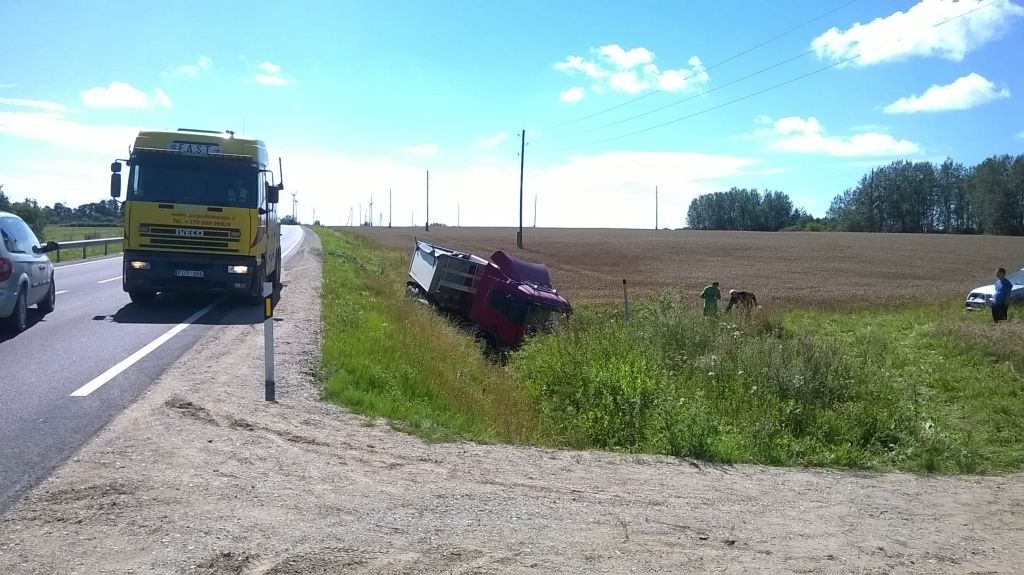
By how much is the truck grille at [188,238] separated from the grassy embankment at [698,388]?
7.70ft

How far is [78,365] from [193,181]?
19.4 ft

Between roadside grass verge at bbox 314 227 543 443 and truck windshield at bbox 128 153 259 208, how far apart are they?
2728 millimetres

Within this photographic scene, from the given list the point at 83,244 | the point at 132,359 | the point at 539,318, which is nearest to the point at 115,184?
the point at 132,359

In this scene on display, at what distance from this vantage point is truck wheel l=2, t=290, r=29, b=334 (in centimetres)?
1149

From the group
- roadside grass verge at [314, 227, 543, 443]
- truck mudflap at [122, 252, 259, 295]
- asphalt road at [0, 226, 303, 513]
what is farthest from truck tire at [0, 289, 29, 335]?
roadside grass verge at [314, 227, 543, 443]

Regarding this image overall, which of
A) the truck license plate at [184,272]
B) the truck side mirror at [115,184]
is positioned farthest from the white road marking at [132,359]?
the truck side mirror at [115,184]

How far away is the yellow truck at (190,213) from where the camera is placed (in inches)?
560

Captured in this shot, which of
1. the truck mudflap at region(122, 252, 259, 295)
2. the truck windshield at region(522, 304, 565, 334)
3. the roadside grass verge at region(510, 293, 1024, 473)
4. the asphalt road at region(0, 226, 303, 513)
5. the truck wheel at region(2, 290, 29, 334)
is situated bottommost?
the roadside grass verge at region(510, 293, 1024, 473)

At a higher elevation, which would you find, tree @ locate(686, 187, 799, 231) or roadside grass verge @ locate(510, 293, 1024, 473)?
tree @ locate(686, 187, 799, 231)

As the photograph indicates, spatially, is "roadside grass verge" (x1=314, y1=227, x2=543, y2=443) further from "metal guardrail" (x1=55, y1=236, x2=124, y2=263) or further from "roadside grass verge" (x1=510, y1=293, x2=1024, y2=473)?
"metal guardrail" (x1=55, y1=236, x2=124, y2=263)

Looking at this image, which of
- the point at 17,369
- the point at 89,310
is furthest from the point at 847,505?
the point at 89,310

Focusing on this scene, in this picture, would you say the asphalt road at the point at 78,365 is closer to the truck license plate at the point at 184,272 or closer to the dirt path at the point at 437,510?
the dirt path at the point at 437,510

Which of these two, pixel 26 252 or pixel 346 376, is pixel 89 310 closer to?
pixel 26 252

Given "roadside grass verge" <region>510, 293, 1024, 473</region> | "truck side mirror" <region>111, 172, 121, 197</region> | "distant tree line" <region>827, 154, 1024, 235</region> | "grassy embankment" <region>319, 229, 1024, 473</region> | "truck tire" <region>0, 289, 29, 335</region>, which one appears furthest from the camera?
"distant tree line" <region>827, 154, 1024, 235</region>
